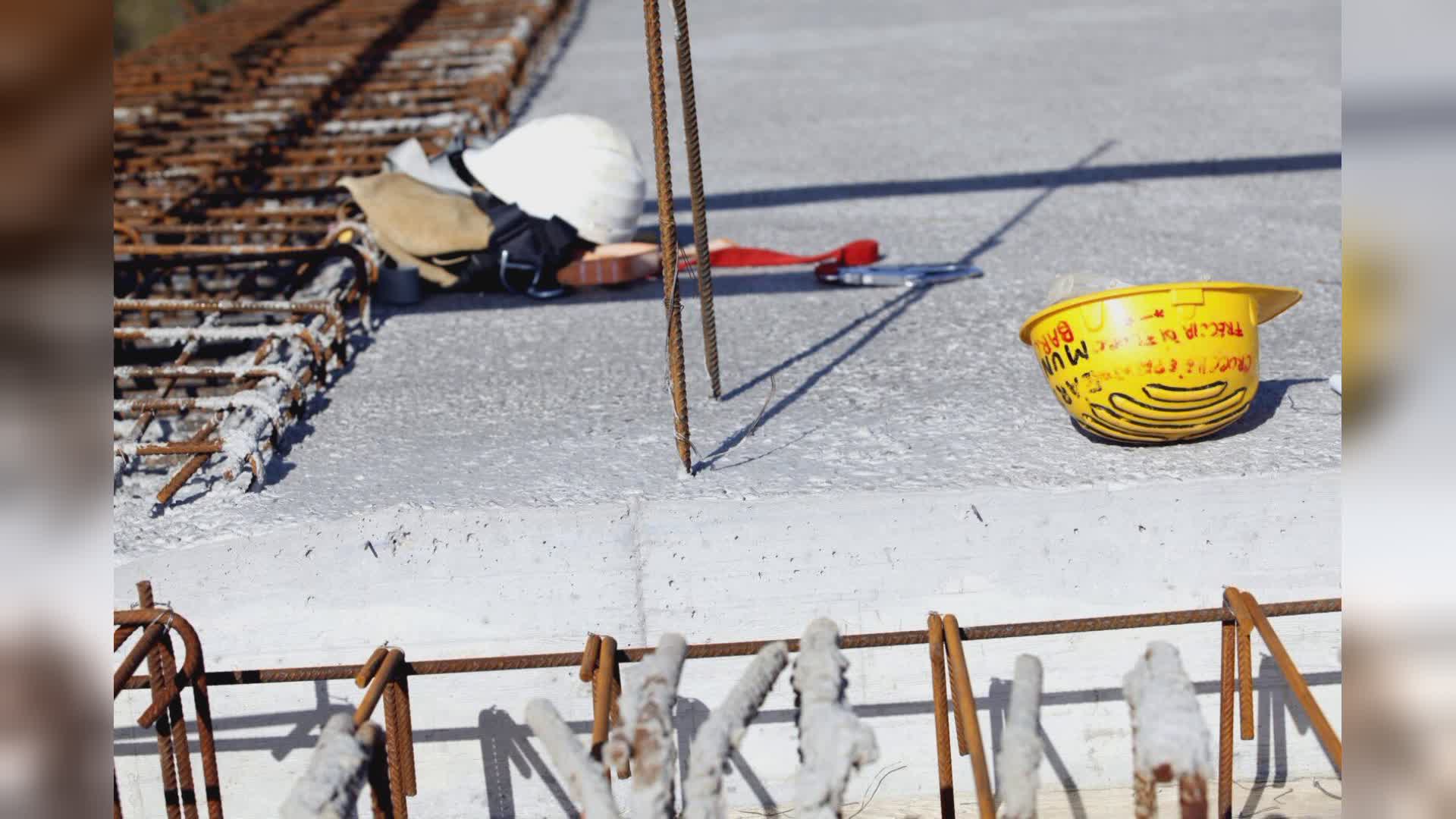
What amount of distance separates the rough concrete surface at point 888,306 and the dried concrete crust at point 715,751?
1239mm

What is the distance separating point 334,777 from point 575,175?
4.09 m

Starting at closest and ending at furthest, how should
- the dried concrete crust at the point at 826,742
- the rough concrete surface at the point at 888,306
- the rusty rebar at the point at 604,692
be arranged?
the dried concrete crust at the point at 826,742 → the rusty rebar at the point at 604,692 → the rough concrete surface at the point at 888,306

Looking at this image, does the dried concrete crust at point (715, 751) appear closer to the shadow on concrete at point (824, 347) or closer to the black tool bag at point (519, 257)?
the shadow on concrete at point (824, 347)

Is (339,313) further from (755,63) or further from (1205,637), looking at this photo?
(755,63)

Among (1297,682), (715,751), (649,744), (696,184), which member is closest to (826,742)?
(715,751)

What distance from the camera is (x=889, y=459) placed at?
4039 millimetres

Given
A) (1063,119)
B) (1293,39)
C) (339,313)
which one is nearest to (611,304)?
(339,313)

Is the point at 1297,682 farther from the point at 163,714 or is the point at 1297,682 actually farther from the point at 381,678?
the point at 163,714

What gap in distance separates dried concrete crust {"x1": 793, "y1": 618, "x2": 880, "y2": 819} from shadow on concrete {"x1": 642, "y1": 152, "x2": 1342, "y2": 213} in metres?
4.87

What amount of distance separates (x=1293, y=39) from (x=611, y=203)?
7068 millimetres

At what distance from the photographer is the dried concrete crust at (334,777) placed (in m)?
2.38

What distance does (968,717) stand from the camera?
9.24 ft

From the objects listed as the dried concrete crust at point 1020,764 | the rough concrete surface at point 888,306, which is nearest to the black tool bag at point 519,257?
the rough concrete surface at point 888,306

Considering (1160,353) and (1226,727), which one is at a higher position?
(1160,353)
